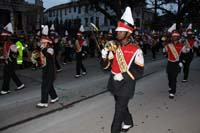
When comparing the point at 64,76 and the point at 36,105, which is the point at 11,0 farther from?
the point at 36,105

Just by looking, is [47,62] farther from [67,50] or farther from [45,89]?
[67,50]

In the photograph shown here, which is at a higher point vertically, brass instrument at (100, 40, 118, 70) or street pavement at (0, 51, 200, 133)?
brass instrument at (100, 40, 118, 70)

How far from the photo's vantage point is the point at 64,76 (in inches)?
517

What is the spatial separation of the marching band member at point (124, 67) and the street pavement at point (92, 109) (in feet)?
3.05

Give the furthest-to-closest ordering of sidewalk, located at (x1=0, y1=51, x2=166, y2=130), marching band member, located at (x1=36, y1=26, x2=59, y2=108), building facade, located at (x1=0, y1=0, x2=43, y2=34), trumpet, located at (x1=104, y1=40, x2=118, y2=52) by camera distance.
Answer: building facade, located at (x1=0, y1=0, x2=43, y2=34), marching band member, located at (x1=36, y1=26, x2=59, y2=108), sidewalk, located at (x1=0, y1=51, x2=166, y2=130), trumpet, located at (x1=104, y1=40, x2=118, y2=52)

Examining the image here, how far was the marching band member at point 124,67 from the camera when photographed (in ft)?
18.0

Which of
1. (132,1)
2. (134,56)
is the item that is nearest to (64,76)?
(134,56)

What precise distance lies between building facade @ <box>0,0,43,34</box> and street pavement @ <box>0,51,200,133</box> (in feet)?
61.5

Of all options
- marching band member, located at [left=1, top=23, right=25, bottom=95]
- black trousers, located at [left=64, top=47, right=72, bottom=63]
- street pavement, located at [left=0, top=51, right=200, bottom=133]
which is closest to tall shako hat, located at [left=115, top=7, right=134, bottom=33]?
street pavement, located at [left=0, top=51, right=200, bottom=133]

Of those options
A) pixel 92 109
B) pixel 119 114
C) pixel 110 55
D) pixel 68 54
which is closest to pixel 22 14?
pixel 68 54

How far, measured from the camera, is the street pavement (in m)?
6.59

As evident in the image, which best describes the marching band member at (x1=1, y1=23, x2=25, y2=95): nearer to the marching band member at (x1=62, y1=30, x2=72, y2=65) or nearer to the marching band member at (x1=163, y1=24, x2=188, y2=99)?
the marching band member at (x1=163, y1=24, x2=188, y2=99)

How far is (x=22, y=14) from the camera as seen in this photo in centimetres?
3123

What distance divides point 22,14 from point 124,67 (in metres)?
27.2
